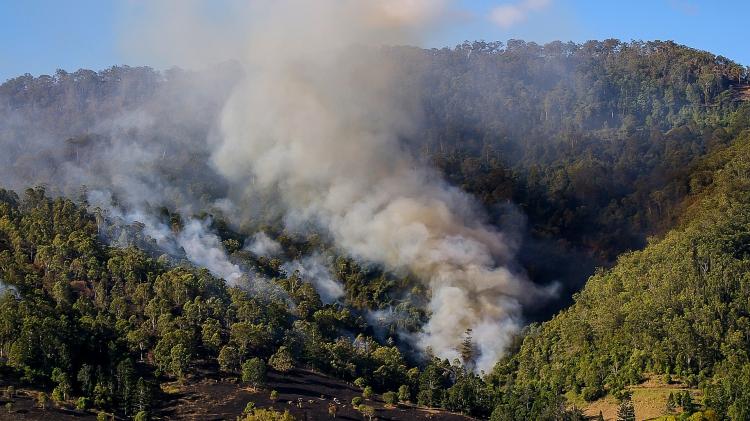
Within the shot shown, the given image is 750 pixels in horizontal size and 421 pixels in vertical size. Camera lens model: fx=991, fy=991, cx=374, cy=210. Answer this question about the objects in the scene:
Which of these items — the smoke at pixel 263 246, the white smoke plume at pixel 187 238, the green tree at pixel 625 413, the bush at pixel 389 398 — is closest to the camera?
the green tree at pixel 625 413

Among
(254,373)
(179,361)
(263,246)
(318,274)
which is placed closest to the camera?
(254,373)

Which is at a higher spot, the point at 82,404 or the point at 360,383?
the point at 360,383

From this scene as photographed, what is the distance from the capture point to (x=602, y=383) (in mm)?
84000

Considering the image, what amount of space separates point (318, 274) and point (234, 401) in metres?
42.1

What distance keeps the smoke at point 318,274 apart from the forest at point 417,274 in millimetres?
249

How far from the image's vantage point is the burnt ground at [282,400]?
7412 cm

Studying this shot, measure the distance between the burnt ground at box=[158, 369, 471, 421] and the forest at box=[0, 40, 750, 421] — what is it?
1601 mm

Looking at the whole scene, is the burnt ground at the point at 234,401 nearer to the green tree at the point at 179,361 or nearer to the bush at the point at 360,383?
the bush at the point at 360,383

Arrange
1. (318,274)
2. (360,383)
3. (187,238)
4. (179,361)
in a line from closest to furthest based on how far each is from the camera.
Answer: (179,361), (360,383), (318,274), (187,238)

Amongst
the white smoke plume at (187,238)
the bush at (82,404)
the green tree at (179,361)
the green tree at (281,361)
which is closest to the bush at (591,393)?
the green tree at (281,361)

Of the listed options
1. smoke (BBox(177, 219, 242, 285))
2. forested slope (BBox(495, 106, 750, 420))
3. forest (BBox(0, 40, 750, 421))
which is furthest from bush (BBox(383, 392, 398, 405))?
smoke (BBox(177, 219, 242, 285))

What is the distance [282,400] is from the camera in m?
77.1

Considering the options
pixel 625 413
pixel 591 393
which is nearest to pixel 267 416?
pixel 625 413

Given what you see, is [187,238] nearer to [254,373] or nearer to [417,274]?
[417,274]
